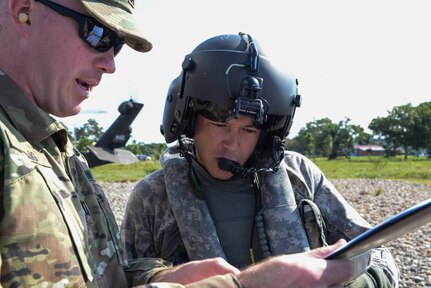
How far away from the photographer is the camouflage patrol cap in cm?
188

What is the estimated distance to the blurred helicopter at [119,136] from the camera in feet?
106

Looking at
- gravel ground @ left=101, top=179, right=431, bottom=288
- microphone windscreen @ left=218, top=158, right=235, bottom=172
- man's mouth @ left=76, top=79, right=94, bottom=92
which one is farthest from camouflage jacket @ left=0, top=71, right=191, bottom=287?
gravel ground @ left=101, top=179, right=431, bottom=288

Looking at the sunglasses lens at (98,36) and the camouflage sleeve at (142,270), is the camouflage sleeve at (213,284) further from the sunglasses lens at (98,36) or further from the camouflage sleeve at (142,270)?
the sunglasses lens at (98,36)

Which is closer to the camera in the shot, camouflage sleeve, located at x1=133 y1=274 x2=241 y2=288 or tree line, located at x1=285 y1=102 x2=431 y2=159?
camouflage sleeve, located at x1=133 y1=274 x2=241 y2=288

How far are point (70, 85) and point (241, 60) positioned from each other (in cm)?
128

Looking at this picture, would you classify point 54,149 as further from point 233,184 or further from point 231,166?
point 233,184

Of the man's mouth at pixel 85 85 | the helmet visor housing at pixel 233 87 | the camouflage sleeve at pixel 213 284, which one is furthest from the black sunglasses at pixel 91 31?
the camouflage sleeve at pixel 213 284

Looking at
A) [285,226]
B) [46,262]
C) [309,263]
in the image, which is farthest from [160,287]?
[285,226]

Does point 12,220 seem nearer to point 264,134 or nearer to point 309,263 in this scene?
point 309,263

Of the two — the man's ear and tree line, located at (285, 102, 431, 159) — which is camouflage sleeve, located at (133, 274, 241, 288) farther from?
tree line, located at (285, 102, 431, 159)

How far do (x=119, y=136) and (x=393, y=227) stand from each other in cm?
3271

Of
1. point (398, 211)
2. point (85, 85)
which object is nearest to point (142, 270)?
point (85, 85)

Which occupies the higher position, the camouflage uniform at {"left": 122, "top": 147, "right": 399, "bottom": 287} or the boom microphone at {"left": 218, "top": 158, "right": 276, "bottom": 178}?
the boom microphone at {"left": 218, "top": 158, "right": 276, "bottom": 178}

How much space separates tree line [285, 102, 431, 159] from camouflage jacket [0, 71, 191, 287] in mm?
72677
